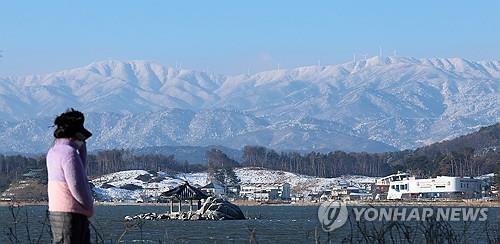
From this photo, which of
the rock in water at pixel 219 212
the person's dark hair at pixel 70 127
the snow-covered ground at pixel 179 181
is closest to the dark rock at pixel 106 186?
the snow-covered ground at pixel 179 181

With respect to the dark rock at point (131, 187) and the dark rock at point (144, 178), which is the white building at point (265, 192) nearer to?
the dark rock at point (131, 187)

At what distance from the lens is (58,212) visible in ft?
29.1

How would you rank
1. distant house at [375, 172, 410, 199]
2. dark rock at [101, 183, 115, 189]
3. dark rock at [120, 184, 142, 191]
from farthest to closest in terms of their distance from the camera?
dark rock at [120, 184, 142, 191], dark rock at [101, 183, 115, 189], distant house at [375, 172, 410, 199]

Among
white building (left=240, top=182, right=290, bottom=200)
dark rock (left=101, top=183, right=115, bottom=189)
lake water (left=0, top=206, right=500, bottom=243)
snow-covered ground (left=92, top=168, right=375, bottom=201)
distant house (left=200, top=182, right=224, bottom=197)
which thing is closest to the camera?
lake water (left=0, top=206, right=500, bottom=243)

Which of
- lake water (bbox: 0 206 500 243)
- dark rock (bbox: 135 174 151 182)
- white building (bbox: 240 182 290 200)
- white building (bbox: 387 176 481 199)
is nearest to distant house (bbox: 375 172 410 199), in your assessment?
white building (bbox: 387 176 481 199)

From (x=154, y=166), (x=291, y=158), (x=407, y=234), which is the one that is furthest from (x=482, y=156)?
(x=407, y=234)

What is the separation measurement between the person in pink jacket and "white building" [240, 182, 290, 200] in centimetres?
11524

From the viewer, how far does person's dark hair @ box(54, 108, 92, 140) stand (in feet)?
29.3

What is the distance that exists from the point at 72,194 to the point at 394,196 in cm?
11238

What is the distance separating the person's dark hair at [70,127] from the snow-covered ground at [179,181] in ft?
384

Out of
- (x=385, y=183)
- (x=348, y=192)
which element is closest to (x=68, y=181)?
(x=348, y=192)

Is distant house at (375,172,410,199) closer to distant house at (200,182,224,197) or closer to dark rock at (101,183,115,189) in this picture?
distant house at (200,182,224,197)

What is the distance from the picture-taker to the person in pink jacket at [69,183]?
28.7 feet

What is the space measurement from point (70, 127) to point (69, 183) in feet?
1.55
